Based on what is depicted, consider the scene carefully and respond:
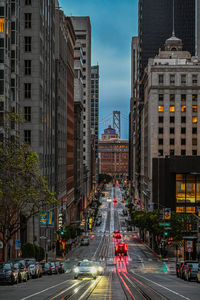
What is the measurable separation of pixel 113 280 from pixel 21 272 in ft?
24.3

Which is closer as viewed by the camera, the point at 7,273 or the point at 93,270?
the point at 7,273

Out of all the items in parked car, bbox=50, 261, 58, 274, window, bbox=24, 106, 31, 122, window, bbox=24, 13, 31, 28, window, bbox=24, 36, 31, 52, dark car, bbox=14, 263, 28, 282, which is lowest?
parked car, bbox=50, 261, 58, 274

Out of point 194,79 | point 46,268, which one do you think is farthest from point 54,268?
point 194,79

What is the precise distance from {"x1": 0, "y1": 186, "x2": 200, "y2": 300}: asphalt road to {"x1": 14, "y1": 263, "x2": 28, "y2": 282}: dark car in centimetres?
71

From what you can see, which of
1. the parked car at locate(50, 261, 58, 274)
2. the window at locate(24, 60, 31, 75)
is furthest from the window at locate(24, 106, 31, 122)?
the parked car at locate(50, 261, 58, 274)

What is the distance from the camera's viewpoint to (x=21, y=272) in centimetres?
3484

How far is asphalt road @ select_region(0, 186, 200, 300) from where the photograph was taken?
24750mm

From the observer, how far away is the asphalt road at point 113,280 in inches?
974

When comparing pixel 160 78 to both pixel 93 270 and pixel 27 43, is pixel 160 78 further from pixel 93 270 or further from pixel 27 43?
pixel 93 270

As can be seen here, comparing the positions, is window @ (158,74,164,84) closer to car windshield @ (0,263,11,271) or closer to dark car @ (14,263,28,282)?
dark car @ (14,263,28,282)

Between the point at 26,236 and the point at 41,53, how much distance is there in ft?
93.8

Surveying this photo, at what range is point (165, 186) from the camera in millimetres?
100188

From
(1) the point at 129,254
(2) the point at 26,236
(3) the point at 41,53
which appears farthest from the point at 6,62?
(1) the point at 129,254

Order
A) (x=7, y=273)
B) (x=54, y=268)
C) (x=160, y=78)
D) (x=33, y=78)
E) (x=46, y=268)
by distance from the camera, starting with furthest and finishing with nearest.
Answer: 1. (x=160, y=78)
2. (x=33, y=78)
3. (x=54, y=268)
4. (x=46, y=268)
5. (x=7, y=273)
